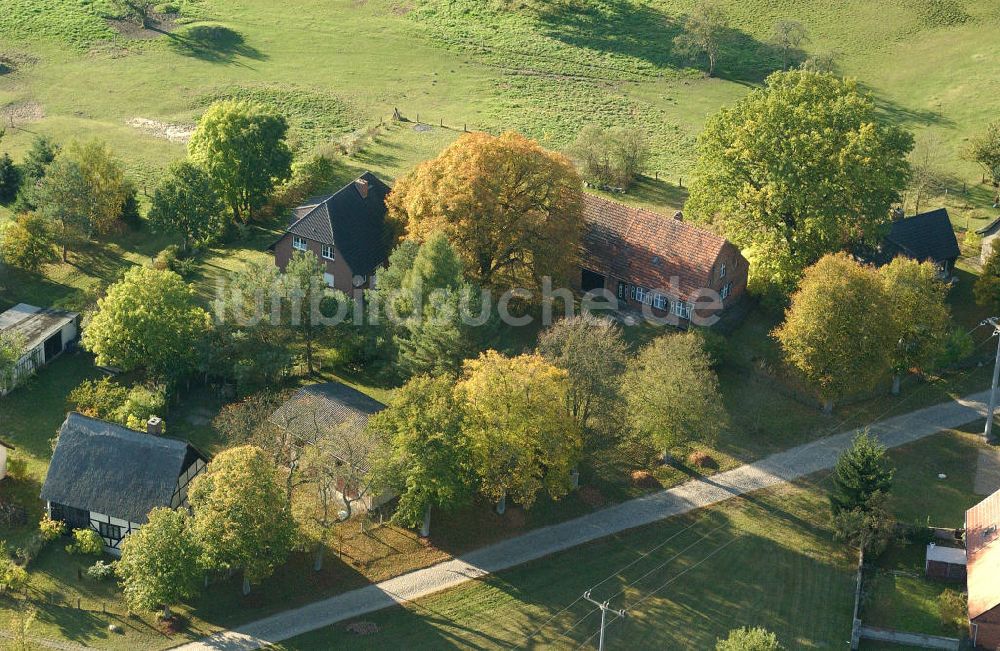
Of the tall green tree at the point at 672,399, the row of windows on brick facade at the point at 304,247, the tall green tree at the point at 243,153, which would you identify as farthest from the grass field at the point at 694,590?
the tall green tree at the point at 243,153

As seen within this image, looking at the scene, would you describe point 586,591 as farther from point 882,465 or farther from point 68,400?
point 68,400

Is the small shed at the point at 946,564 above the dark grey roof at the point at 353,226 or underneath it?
underneath

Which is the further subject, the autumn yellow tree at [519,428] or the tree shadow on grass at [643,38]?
the tree shadow on grass at [643,38]

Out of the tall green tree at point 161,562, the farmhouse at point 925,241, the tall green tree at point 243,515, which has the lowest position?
the tall green tree at point 161,562

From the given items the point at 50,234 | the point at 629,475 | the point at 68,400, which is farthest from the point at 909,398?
the point at 50,234

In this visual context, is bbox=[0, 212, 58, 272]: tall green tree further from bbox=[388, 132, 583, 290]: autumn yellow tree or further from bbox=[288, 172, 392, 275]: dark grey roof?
bbox=[388, 132, 583, 290]: autumn yellow tree

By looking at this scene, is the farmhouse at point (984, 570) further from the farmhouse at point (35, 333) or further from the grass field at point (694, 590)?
the farmhouse at point (35, 333)

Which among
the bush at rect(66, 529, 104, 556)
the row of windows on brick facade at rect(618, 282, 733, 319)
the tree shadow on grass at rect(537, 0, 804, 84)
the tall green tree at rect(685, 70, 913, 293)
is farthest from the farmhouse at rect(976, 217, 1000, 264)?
the bush at rect(66, 529, 104, 556)
